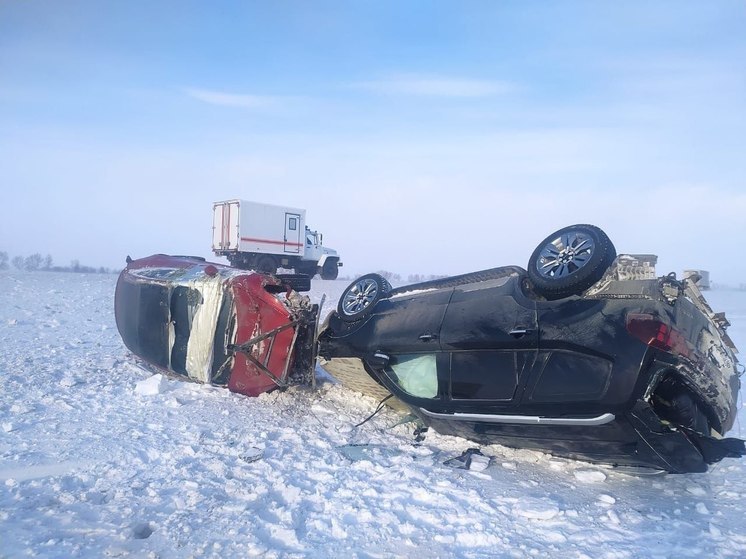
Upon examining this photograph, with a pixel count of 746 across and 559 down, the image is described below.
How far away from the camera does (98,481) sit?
3.47 meters

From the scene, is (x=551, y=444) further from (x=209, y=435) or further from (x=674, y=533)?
(x=209, y=435)

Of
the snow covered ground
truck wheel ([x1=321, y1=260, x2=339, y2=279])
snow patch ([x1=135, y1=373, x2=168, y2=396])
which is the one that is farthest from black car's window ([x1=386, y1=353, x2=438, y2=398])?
truck wheel ([x1=321, y1=260, x2=339, y2=279])

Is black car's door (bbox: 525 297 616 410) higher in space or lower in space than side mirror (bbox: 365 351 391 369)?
higher

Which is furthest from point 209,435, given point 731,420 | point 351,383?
point 731,420

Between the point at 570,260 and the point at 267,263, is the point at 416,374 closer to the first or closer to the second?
the point at 570,260

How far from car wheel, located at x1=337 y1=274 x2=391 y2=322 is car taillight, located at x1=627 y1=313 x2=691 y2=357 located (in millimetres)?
2532

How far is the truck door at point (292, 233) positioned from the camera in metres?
23.3

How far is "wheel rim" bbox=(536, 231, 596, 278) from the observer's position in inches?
160

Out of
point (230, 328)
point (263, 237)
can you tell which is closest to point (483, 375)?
point (230, 328)

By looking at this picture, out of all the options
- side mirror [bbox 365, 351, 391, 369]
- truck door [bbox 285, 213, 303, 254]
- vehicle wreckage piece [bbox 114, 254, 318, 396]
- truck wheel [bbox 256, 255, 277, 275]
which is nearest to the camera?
side mirror [bbox 365, 351, 391, 369]

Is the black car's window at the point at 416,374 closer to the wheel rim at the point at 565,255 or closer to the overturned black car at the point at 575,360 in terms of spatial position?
the overturned black car at the point at 575,360

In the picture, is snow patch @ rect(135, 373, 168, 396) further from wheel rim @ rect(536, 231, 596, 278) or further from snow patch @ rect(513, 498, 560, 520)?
wheel rim @ rect(536, 231, 596, 278)

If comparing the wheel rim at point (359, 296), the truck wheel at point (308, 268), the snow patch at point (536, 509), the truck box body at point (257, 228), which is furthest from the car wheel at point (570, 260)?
the truck wheel at point (308, 268)

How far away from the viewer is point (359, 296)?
18.6ft
